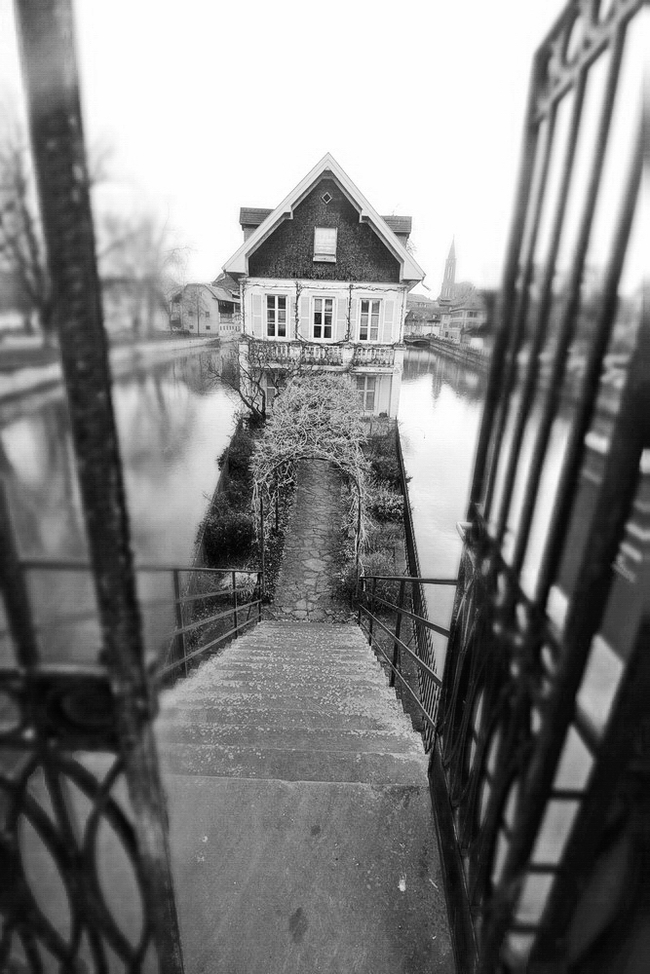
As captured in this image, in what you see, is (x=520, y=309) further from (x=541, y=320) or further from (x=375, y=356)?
(x=375, y=356)

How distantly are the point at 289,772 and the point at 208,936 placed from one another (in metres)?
0.74

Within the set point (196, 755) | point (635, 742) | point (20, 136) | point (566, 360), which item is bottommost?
point (196, 755)

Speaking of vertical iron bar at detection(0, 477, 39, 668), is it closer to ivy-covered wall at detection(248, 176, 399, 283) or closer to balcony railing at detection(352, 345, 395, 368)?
balcony railing at detection(352, 345, 395, 368)

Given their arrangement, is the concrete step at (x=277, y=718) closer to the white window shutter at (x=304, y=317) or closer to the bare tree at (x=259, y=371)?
the bare tree at (x=259, y=371)

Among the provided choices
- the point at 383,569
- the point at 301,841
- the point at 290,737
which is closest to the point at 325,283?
the point at 383,569

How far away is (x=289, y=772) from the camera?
2.31 metres

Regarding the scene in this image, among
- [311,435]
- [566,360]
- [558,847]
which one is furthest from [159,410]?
[311,435]

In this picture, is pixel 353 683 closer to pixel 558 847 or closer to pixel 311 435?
pixel 558 847

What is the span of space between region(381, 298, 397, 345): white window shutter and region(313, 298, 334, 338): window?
1677mm

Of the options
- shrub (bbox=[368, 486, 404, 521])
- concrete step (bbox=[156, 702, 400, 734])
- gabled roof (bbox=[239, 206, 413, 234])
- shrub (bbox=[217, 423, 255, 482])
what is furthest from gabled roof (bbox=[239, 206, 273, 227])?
concrete step (bbox=[156, 702, 400, 734])

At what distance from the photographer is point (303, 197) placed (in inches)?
555

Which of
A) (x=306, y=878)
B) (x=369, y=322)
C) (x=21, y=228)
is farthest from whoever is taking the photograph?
(x=369, y=322)

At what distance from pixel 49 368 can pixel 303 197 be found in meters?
15.8

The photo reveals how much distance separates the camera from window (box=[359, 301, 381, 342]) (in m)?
15.1
